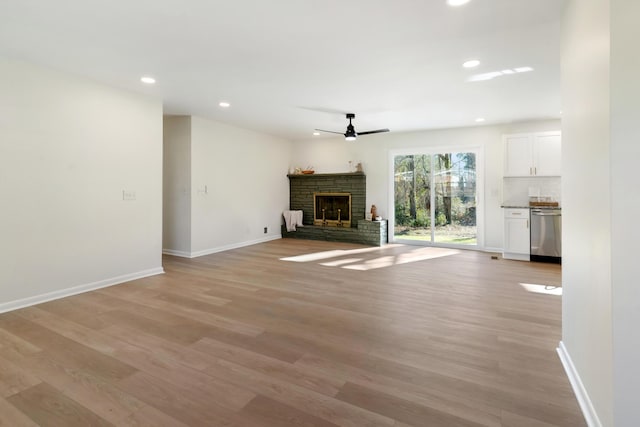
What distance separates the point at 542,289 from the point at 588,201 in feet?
8.76

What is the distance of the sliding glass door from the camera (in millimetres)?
6449

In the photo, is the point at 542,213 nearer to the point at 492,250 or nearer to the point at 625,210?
the point at 492,250

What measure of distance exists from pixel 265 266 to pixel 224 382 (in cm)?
301

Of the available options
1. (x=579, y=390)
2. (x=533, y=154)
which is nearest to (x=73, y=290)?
(x=579, y=390)

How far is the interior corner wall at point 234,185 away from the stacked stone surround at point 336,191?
39cm

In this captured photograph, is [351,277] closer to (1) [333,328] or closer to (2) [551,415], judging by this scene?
(1) [333,328]

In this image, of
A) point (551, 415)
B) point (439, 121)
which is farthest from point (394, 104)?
point (551, 415)

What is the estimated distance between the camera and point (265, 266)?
4863mm

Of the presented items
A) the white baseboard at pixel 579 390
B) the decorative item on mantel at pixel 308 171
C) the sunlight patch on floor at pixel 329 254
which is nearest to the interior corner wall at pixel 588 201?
the white baseboard at pixel 579 390

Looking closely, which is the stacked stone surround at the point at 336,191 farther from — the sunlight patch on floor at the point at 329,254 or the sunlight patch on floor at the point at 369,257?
the sunlight patch on floor at the point at 369,257

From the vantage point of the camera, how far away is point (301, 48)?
2959 mm

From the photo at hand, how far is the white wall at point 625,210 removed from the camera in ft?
Result: 4.05

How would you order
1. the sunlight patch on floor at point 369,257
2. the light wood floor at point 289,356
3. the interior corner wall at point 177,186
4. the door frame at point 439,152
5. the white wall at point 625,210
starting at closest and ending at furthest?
the white wall at point 625,210
the light wood floor at point 289,356
the sunlight patch on floor at point 369,257
the interior corner wall at point 177,186
the door frame at point 439,152

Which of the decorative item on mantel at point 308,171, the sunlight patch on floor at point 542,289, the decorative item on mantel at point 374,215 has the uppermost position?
the decorative item on mantel at point 308,171
